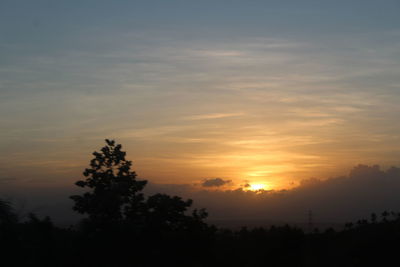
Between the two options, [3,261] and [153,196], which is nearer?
[3,261]

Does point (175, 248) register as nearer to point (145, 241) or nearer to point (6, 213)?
point (145, 241)

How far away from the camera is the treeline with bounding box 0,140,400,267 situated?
88.0 feet

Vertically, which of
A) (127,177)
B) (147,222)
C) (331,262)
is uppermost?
(127,177)

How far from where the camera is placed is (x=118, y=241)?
1072 inches

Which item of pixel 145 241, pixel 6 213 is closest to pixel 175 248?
pixel 145 241

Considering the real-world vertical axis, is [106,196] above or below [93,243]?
above

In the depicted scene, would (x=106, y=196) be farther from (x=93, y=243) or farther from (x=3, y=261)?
(x=3, y=261)

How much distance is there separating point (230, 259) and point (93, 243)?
6393 millimetres

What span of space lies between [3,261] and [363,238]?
16.2 m

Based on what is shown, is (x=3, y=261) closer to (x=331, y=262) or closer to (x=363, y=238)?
(x=331, y=262)

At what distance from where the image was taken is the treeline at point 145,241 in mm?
26828

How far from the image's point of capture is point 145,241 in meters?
27.3

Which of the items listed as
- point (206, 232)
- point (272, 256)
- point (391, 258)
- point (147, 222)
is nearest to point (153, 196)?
point (147, 222)


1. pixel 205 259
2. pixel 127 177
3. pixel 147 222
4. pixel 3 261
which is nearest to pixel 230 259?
pixel 205 259
